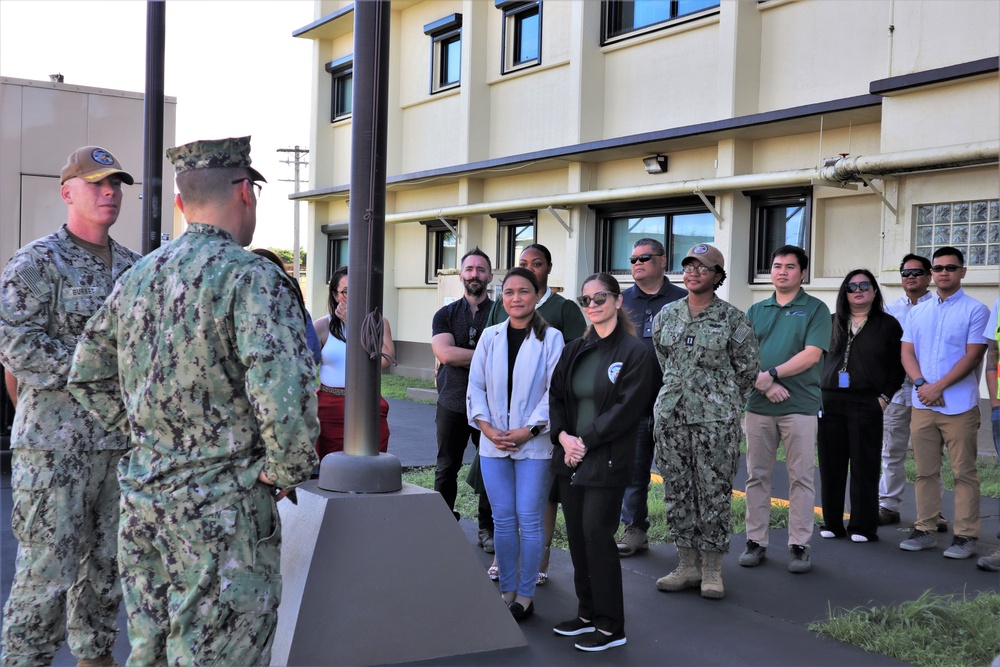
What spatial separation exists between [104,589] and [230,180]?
2208mm

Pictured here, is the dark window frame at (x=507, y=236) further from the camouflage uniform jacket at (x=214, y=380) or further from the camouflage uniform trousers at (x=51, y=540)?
the camouflage uniform jacket at (x=214, y=380)

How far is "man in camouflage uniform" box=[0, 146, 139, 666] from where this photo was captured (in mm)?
3994

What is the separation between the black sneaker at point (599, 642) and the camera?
475cm

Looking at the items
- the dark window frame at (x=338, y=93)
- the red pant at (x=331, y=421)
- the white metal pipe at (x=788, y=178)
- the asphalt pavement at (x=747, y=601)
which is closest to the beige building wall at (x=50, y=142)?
the asphalt pavement at (x=747, y=601)

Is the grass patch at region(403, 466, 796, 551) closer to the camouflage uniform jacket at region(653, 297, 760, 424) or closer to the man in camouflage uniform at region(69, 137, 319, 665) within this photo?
the camouflage uniform jacket at region(653, 297, 760, 424)

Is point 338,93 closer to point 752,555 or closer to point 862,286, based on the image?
point 862,286

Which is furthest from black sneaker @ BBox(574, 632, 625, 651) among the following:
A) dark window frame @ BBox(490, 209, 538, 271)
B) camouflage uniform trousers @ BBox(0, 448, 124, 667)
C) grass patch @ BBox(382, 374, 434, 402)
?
dark window frame @ BBox(490, 209, 538, 271)

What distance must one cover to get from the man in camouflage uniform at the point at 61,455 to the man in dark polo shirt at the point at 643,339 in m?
3.52

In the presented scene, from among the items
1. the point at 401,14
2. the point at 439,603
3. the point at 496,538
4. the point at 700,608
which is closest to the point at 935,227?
the point at 700,608

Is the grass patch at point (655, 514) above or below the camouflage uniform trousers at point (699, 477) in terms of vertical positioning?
below

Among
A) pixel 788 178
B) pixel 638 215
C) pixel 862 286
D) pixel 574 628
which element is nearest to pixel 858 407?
pixel 862 286

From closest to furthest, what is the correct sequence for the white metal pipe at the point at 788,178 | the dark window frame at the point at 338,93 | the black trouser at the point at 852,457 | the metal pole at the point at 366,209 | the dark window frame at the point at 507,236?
the metal pole at the point at 366,209 < the black trouser at the point at 852,457 < the white metal pipe at the point at 788,178 < the dark window frame at the point at 507,236 < the dark window frame at the point at 338,93

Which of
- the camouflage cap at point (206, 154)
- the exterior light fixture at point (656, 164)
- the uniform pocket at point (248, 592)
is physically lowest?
the uniform pocket at point (248, 592)

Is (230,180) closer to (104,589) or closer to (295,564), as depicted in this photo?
(295,564)
